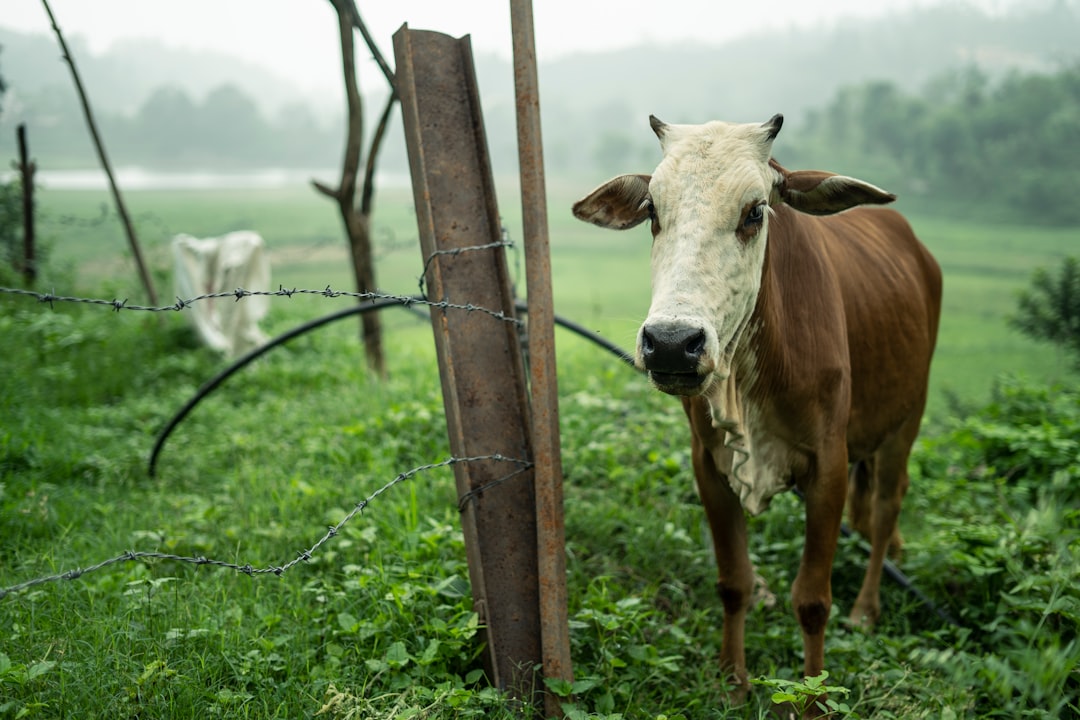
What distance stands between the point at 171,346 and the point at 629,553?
524cm

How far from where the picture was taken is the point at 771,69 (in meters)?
16.2

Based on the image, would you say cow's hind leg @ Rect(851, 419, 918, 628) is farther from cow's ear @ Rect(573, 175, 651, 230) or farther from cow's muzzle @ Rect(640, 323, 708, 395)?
cow's muzzle @ Rect(640, 323, 708, 395)

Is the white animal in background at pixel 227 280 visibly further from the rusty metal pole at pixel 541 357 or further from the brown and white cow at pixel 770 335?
the rusty metal pole at pixel 541 357

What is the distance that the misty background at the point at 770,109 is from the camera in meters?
10.7

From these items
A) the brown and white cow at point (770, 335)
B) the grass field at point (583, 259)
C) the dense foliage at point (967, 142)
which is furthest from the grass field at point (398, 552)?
the dense foliage at point (967, 142)

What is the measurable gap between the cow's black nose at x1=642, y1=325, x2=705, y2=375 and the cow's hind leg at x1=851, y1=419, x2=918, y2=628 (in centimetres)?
201

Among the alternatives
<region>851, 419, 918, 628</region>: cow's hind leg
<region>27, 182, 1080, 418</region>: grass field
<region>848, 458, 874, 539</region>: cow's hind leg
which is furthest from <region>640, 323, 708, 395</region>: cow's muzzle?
<region>27, 182, 1080, 418</region>: grass field

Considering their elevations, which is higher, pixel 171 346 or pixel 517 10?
pixel 517 10

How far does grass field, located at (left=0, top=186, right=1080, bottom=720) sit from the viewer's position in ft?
7.91

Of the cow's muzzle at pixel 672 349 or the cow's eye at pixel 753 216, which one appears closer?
the cow's muzzle at pixel 672 349

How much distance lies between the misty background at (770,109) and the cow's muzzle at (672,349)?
534 cm

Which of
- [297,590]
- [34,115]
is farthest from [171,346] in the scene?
[34,115]

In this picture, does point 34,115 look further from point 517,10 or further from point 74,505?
point 517,10

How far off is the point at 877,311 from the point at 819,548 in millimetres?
1031
